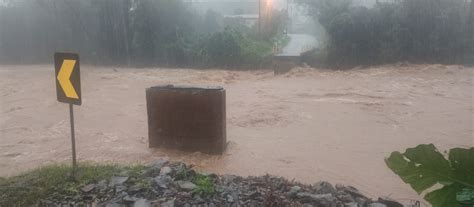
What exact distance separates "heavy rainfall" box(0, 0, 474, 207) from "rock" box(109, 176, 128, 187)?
34mm

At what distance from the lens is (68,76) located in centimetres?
414

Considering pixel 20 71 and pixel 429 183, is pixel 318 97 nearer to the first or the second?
pixel 429 183

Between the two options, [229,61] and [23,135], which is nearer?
[23,135]

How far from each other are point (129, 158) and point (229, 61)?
44.7 ft

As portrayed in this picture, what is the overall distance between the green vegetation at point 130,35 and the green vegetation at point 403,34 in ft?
11.1

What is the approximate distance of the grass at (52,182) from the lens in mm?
3309

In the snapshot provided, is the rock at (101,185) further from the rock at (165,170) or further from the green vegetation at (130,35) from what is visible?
the green vegetation at (130,35)

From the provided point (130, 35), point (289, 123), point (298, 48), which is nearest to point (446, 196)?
point (289, 123)

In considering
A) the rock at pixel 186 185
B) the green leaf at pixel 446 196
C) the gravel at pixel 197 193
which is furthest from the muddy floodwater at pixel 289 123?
the green leaf at pixel 446 196

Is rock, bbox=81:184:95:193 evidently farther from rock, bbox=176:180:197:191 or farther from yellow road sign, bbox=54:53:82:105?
yellow road sign, bbox=54:53:82:105

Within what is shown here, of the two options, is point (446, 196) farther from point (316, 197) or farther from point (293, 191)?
point (293, 191)

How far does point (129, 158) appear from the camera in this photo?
6.80 metres

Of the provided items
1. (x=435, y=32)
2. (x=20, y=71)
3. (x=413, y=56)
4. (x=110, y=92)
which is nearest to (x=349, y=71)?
(x=413, y=56)

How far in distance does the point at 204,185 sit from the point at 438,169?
2674 millimetres
